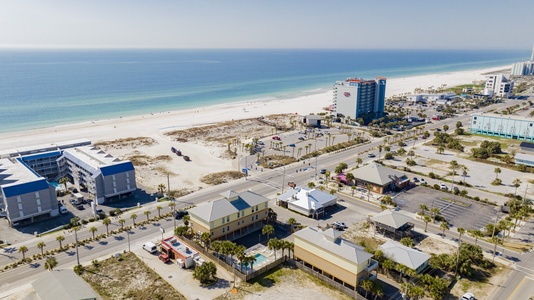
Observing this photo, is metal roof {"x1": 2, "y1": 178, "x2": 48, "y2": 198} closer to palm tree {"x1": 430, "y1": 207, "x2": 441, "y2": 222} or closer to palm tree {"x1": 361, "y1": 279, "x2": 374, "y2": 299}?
palm tree {"x1": 361, "y1": 279, "x2": 374, "y2": 299}

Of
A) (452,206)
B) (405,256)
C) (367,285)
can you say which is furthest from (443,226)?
(367,285)

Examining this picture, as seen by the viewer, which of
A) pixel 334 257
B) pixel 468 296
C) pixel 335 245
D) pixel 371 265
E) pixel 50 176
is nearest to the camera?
pixel 468 296

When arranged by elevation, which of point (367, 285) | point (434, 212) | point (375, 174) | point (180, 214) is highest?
point (375, 174)

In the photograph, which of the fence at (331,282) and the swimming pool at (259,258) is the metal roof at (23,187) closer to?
the swimming pool at (259,258)

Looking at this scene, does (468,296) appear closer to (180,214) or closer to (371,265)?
(371,265)

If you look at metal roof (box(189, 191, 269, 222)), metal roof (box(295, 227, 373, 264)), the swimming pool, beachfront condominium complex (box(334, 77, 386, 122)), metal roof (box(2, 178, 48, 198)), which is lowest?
the swimming pool

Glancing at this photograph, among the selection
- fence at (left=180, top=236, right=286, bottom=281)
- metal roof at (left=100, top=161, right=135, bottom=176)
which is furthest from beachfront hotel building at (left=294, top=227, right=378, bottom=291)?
metal roof at (left=100, top=161, right=135, bottom=176)

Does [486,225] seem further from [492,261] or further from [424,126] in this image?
[424,126]
